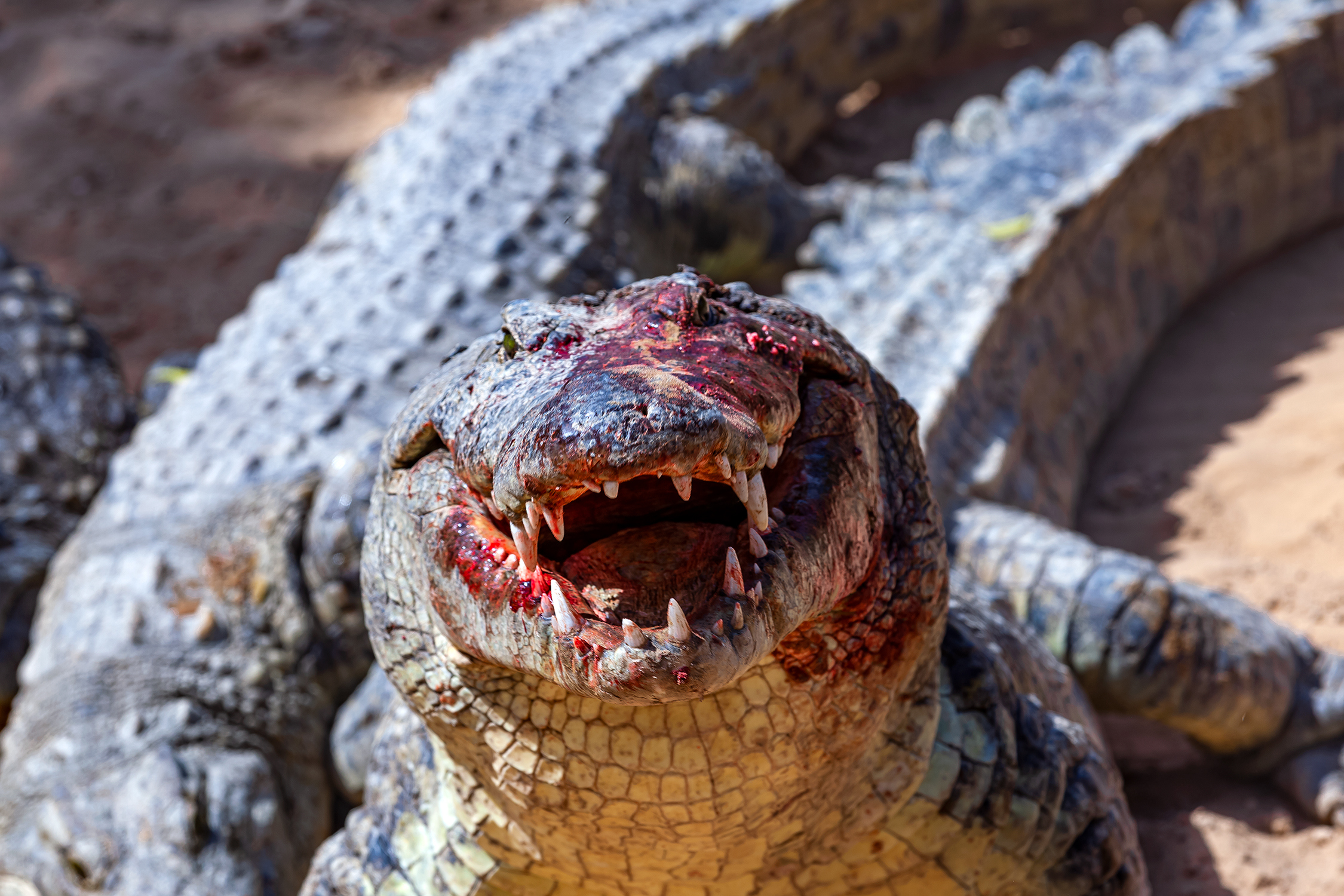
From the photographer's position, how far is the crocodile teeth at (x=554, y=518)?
1.43 m

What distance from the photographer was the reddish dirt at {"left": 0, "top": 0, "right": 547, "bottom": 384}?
5.90 meters

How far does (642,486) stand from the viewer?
5.44 ft

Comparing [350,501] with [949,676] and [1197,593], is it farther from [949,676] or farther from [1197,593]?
[1197,593]

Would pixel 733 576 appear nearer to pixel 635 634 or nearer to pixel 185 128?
pixel 635 634

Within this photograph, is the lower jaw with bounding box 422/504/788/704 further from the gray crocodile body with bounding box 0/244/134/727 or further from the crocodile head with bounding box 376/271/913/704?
the gray crocodile body with bounding box 0/244/134/727

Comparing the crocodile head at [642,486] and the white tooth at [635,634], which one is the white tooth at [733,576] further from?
the white tooth at [635,634]

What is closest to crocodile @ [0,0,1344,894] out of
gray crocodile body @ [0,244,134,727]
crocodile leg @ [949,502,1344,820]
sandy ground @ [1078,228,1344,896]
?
crocodile leg @ [949,502,1344,820]

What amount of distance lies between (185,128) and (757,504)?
635 cm

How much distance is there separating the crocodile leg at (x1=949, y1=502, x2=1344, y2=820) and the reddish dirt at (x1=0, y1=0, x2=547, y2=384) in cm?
382

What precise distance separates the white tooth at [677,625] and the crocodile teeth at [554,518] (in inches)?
6.3

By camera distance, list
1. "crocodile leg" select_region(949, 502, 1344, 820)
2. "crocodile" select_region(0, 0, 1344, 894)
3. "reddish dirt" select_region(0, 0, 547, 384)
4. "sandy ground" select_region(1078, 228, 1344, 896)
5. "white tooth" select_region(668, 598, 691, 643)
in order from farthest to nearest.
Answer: "reddish dirt" select_region(0, 0, 547, 384)
"crocodile leg" select_region(949, 502, 1344, 820)
"sandy ground" select_region(1078, 228, 1344, 896)
"crocodile" select_region(0, 0, 1344, 894)
"white tooth" select_region(668, 598, 691, 643)

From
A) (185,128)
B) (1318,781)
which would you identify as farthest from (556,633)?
(185,128)

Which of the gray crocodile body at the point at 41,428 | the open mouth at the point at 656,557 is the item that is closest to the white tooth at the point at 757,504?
the open mouth at the point at 656,557

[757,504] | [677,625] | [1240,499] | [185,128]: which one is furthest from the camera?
[185,128]
